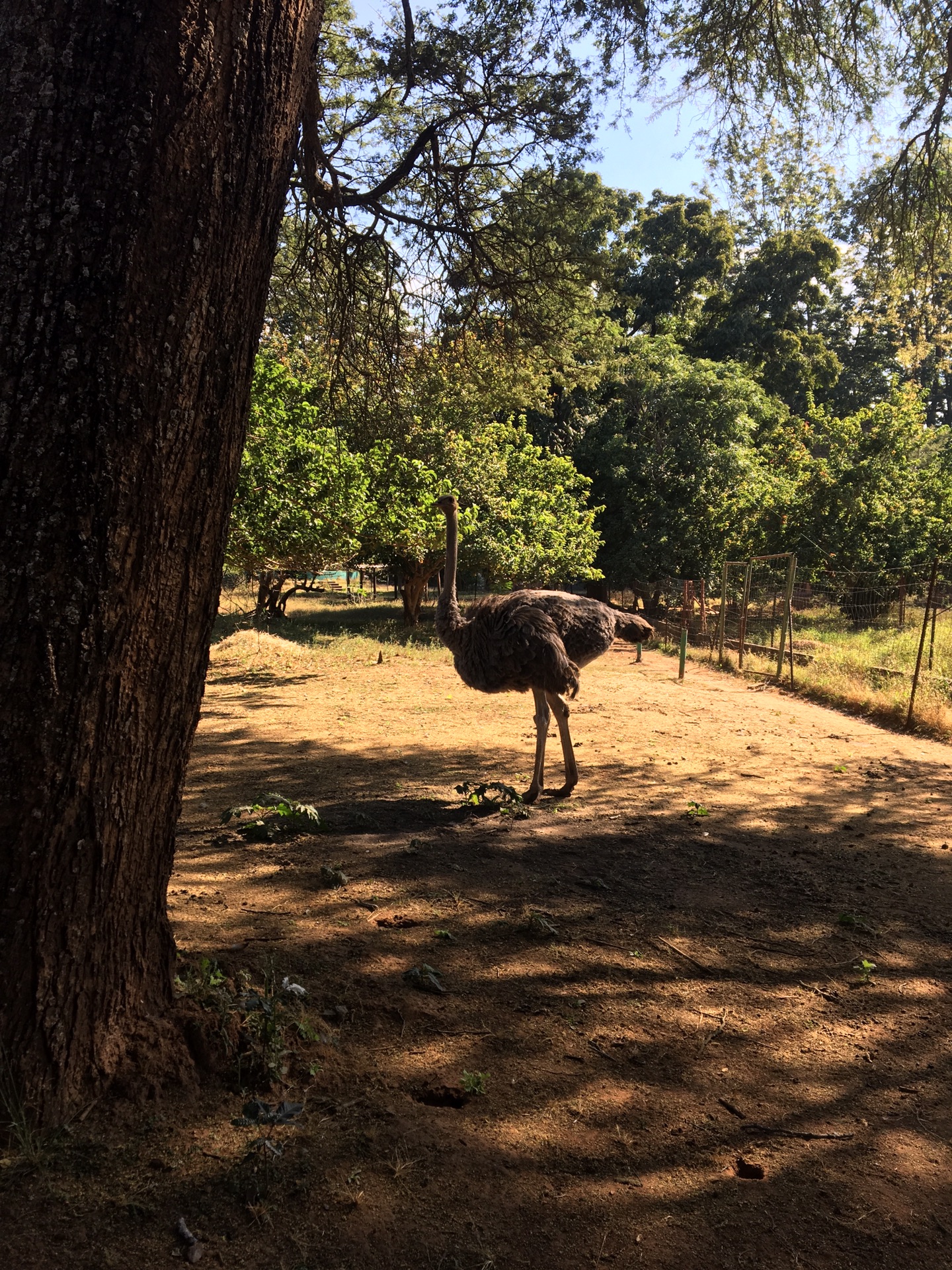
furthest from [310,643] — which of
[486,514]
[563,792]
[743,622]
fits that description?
[563,792]

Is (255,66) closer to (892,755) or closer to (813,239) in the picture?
(892,755)

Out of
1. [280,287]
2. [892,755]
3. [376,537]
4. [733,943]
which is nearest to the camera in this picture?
[733,943]

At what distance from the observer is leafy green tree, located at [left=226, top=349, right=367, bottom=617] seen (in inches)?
521

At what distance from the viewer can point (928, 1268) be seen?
7.54 ft

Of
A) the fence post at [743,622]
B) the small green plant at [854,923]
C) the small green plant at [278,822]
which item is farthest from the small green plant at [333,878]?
the fence post at [743,622]

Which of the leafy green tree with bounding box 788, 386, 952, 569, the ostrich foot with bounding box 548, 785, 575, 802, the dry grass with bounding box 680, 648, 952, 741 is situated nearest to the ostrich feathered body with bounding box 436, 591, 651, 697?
the ostrich foot with bounding box 548, 785, 575, 802

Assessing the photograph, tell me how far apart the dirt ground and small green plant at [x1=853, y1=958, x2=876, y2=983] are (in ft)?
0.06

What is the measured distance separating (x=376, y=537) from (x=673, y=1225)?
15833 millimetres

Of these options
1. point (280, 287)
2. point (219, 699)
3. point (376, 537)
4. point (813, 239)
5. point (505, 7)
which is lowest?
point (219, 699)

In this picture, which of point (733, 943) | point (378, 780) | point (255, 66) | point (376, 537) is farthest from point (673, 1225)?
point (376, 537)

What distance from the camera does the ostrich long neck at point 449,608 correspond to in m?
7.16

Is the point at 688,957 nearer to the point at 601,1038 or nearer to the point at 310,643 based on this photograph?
the point at 601,1038

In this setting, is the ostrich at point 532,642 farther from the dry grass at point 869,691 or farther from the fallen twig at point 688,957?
the dry grass at point 869,691

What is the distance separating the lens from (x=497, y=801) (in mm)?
6352
